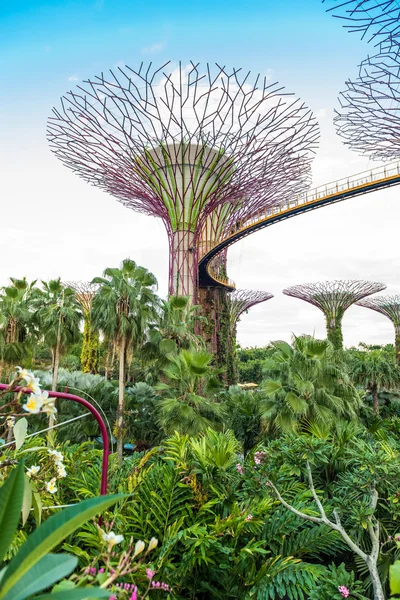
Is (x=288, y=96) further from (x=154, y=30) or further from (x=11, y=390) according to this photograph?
(x=11, y=390)

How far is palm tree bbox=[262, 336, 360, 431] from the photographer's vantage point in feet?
25.9

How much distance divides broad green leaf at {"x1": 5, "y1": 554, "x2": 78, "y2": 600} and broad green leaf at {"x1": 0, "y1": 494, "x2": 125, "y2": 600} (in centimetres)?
1

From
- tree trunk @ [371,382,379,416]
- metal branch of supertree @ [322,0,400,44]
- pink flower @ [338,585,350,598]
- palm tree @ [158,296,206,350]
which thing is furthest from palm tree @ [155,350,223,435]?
metal branch of supertree @ [322,0,400,44]

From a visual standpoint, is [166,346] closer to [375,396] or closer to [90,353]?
[375,396]

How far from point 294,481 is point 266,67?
12.9 m

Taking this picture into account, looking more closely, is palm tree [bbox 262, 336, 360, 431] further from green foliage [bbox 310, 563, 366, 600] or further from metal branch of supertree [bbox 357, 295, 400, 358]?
metal branch of supertree [bbox 357, 295, 400, 358]

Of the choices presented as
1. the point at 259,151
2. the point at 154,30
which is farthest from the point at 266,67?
the point at 154,30

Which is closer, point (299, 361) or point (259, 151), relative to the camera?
point (299, 361)

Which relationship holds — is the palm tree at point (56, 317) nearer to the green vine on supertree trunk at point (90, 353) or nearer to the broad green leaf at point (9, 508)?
the broad green leaf at point (9, 508)

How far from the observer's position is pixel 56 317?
1241 cm

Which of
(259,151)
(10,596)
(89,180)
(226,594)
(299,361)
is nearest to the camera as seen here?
(10,596)

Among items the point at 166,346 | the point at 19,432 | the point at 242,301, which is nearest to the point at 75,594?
the point at 19,432

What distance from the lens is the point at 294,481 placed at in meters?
4.85

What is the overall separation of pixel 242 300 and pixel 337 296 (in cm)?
825
